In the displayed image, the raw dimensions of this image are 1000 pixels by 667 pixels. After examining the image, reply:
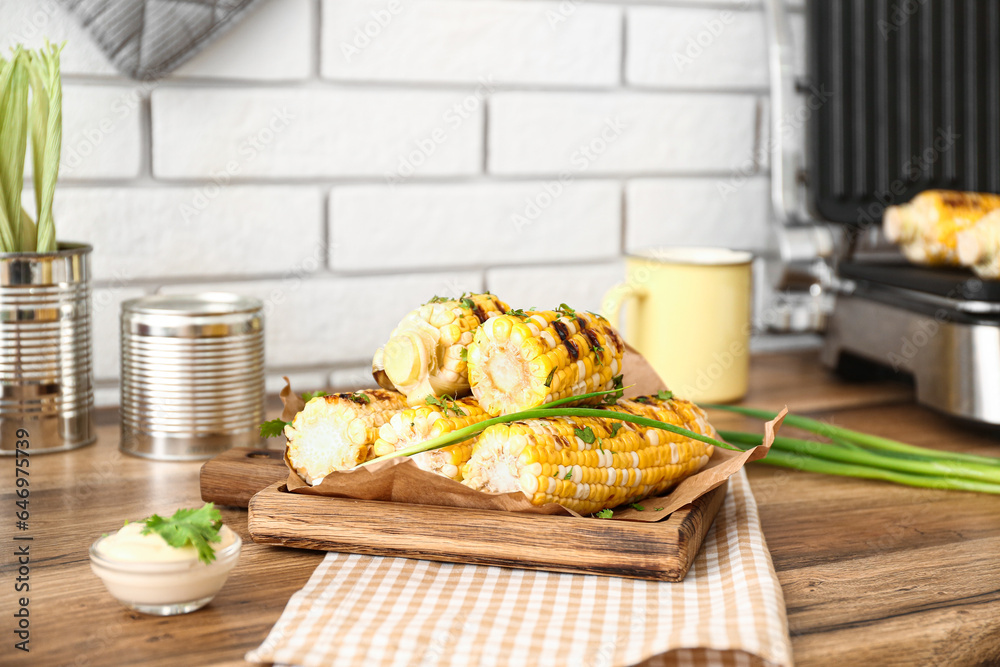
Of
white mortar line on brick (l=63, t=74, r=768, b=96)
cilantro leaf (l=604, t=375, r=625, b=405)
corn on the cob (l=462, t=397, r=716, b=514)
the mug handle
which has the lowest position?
corn on the cob (l=462, t=397, r=716, b=514)

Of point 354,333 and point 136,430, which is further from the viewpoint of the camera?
point 354,333

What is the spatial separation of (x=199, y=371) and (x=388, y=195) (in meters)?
0.46

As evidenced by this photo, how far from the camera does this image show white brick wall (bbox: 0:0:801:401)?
1.13 metres

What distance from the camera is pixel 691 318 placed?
1.09 metres

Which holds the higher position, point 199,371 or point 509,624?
point 199,371

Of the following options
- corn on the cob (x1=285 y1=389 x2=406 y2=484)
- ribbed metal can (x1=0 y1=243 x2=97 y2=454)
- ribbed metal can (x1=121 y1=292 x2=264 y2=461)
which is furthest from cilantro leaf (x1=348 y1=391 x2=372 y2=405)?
ribbed metal can (x1=0 y1=243 x2=97 y2=454)

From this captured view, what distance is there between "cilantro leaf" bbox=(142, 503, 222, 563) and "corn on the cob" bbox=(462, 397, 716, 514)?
0.59ft

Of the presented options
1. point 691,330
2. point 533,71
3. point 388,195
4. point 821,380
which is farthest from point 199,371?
point 821,380

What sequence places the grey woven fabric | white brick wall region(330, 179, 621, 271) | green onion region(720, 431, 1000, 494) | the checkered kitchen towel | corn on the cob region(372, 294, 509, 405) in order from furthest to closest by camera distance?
white brick wall region(330, 179, 621, 271)
the grey woven fabric
green onion region(720, 431, 1000, 494)
corn on the cob region(372, 294, 509, 405)
the checkered kitchen towel

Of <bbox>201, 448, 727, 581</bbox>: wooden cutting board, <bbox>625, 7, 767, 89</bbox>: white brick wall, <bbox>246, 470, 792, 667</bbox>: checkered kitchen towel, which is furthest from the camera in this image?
<bbox>625, 7, 767, 89</bbox>: white brick wall

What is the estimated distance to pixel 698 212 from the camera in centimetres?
142

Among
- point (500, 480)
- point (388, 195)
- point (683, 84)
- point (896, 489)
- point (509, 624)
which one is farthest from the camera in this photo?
point (683, 84)

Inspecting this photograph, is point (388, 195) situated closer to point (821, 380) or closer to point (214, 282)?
point (214, 282)

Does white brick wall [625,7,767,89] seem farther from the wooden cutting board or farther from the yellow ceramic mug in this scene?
the wooden cutting board
